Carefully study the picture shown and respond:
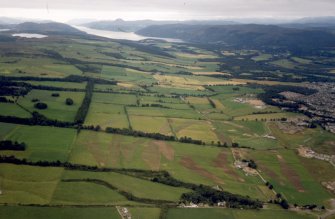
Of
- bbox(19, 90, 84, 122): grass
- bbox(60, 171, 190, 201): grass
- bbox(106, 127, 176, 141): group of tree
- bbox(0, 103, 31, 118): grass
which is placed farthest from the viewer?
bbox(19, 90, 84, 122): grass

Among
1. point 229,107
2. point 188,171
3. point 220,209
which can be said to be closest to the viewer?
point 220,209

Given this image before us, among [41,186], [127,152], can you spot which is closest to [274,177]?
[127,152]

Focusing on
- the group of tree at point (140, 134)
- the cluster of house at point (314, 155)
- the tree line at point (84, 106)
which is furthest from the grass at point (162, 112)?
the cluster of house at point (314, 155)

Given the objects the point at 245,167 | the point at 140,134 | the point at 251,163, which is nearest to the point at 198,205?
the point at 245,167

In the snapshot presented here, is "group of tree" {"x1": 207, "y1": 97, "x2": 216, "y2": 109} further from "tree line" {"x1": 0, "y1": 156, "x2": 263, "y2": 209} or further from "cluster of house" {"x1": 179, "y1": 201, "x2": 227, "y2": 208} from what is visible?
"cluster of house" {"x1": 179, "y1": 201, "x2": 227, "y2": 208}

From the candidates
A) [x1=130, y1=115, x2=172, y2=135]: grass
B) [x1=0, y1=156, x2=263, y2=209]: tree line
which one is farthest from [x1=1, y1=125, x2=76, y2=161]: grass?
[x1=130, y1=115, x2=172, y2=135]: grass

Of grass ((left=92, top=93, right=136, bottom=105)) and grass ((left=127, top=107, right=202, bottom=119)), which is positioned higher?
grass ((left=92, top=93, right=136, bottom=105))

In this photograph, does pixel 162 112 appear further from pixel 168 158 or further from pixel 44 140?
pixel 44 140

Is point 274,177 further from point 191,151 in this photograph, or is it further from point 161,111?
point 161,111
